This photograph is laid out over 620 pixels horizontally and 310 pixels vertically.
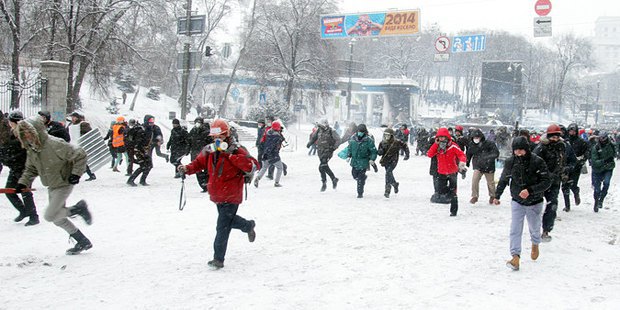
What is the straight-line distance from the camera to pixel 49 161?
634 centimetres

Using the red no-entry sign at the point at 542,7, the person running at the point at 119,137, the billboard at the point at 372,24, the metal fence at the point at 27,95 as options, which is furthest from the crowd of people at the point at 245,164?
the billboard at the point at 372,24

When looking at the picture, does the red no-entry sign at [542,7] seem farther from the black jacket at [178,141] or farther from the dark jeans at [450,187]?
the black jacket at [178,141]

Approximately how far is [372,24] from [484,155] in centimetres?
1274

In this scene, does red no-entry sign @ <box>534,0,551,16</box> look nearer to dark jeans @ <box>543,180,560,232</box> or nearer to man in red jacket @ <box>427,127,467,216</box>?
man in red jacket @ <box>427,127,467,216</box>

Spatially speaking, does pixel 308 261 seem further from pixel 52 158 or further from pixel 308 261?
pixel 52 158

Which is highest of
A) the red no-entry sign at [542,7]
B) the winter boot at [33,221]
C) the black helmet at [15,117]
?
the red no-entry sign at [542,7]

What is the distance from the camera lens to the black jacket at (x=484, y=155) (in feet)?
37.7

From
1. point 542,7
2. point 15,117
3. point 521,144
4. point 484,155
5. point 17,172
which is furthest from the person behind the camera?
point 542,7

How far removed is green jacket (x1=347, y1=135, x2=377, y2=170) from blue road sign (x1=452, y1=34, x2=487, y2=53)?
40.1ft

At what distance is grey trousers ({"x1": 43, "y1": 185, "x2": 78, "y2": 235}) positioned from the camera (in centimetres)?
631

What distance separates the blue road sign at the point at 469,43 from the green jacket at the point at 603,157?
1236 cm

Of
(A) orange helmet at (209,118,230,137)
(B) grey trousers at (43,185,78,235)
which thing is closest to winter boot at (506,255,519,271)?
(A) orange helmet at (209,118,230,137)

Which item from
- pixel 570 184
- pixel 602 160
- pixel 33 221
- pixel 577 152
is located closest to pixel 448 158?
pixel 570 184

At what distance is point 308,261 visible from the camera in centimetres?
650
